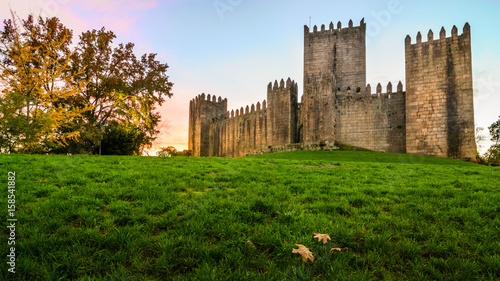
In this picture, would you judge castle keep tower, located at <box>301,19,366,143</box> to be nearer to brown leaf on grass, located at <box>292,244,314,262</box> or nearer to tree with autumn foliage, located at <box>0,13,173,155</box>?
tree with autumn foliage, located at <box>0,13,173,155</box>

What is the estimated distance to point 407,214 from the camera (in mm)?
5602

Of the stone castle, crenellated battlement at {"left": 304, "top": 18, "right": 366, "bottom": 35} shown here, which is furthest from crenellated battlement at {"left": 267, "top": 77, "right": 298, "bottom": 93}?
crenellated battlement at {"left": 304, "top": 18, "right": 366, "bottom": 35}

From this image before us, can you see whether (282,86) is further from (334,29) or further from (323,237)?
(323,237)

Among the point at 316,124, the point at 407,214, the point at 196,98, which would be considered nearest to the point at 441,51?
the point at 316,124

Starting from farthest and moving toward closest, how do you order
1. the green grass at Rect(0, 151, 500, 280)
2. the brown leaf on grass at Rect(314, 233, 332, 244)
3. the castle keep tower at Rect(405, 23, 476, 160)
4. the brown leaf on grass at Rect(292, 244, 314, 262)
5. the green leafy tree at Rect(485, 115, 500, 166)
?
the green leafy tree at Rect(485, 115, 500, 166), the castle keep tower at Rect(405, 23, 476, 160), the brown leaf on grass at Rect(314, 233, 332, 244), the brown leaf on grass at Rect(292, 244, 314, 262), the green grass at Rect(0, 151, 500, 280)

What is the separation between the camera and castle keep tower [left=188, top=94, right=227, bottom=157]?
190 feet

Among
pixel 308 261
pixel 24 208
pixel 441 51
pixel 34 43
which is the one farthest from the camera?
pixel 441 51

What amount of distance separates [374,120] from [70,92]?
98.0 feet

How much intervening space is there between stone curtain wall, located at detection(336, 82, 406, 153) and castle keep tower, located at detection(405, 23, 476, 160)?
3.64 feet

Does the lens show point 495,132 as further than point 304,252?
Yes

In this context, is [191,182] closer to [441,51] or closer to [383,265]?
[383,265]

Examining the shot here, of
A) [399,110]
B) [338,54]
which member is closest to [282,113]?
[399,110]

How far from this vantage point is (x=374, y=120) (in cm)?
3419

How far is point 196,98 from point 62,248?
188 ft
